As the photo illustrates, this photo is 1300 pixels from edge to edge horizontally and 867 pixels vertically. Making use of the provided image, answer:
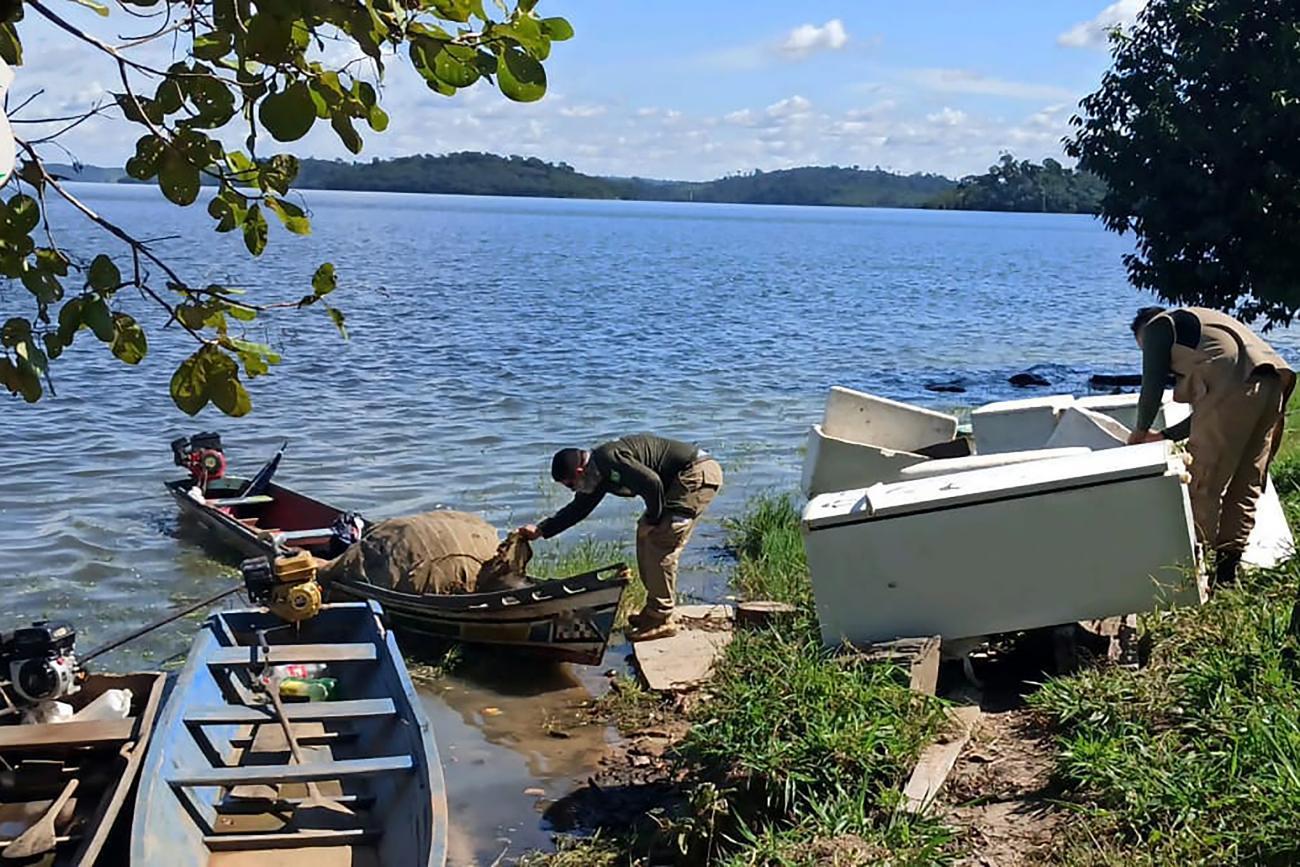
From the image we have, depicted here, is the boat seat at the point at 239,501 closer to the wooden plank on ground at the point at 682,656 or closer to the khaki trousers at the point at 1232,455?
the wooden plank on ground at the point at 682,656

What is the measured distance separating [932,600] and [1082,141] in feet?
43.2

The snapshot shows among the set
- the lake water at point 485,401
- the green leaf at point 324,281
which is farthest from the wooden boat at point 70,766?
the green leaf at point 324,281

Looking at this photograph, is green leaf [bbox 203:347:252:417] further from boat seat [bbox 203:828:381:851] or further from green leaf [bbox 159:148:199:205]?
boat seat [bbox 203:828:381:851]

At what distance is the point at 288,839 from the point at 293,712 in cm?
91

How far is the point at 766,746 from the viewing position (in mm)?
5457

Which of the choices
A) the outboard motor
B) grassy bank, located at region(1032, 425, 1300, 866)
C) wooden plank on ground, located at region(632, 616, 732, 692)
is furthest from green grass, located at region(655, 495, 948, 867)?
the outboard motor

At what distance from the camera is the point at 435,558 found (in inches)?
386

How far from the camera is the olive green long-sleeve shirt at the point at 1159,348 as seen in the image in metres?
7.12

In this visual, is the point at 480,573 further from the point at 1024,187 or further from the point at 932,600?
the point at 1024,187

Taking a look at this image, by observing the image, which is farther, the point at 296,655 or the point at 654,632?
the point at 654,632

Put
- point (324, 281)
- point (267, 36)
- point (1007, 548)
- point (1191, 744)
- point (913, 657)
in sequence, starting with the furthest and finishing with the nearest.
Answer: point (1007, 548) → point (913, 657) → point (1191, 744) → point (324, 281) → point (267, 36)

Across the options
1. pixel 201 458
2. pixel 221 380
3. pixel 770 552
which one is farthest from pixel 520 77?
pixel 201 458

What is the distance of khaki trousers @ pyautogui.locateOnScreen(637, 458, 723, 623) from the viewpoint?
9.12 m

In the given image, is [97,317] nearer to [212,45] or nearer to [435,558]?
[212,45]
